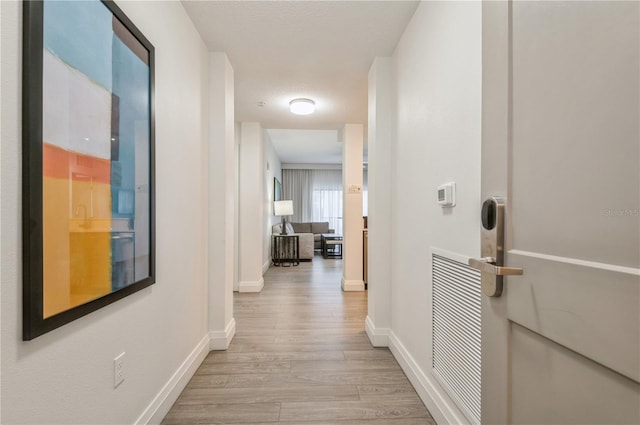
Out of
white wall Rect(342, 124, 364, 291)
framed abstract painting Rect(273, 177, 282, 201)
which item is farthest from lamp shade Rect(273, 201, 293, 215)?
white wall Rect(342, 124, 364, 291)

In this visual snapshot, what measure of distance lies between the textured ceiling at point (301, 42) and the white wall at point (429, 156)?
0.82 ft

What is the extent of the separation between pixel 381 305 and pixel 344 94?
218 centimetres

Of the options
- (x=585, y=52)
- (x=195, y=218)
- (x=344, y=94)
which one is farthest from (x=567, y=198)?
(x=344, y=94)

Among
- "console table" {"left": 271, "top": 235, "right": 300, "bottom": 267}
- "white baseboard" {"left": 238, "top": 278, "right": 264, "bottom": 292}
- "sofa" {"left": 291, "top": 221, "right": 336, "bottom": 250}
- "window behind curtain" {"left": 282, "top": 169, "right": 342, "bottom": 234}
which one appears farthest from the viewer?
"window behind curtain" {"left": 282, "top": 169, "right": 342, "bottom": 234}

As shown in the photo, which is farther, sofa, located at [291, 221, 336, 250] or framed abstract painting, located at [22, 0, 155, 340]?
sofa, located at [291, 221, 336, 250]

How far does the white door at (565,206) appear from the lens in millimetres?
456

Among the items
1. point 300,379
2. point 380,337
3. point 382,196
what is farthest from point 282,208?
point 300,379

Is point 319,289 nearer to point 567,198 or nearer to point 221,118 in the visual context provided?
point 221,118

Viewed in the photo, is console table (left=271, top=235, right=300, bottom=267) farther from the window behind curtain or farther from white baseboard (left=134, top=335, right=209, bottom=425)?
white baseboard (left=134, top=335, right=209, bottom=425)

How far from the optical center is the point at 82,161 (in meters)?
0.99

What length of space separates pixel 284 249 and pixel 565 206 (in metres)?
6.24

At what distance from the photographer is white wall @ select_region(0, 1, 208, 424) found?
30.6 inches

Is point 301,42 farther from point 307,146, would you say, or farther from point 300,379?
point 307,146

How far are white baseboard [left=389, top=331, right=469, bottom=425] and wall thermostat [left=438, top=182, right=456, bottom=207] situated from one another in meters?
0.93
